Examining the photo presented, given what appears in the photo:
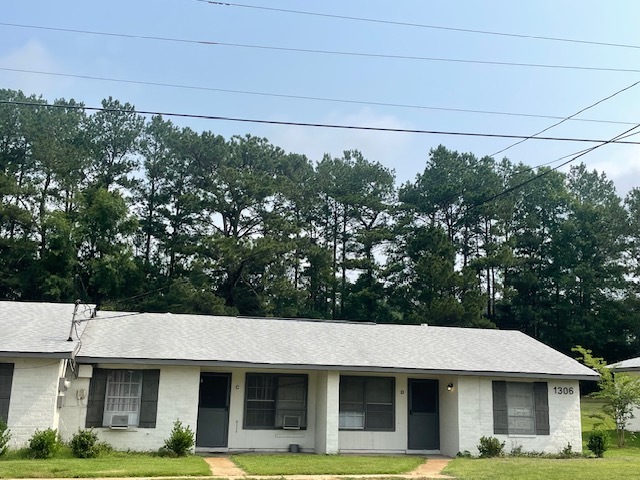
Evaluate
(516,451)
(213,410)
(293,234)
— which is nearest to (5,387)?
(213,410)

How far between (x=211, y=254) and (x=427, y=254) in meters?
13.7

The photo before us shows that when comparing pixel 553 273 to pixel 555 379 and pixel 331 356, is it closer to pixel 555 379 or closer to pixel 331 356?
pixel 555 379

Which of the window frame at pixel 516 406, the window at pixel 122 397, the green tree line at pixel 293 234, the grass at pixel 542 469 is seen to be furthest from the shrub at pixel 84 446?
the green tree line at pixel 293 234

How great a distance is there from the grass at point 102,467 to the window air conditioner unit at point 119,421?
0.89 m

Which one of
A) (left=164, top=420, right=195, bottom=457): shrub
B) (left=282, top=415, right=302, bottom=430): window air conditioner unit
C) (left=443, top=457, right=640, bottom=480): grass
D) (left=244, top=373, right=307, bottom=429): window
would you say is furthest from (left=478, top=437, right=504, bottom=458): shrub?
(left=164, top=420, right=195, bottom=457): shrub

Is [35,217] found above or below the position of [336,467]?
above

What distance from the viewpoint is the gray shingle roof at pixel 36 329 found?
46.9 feet

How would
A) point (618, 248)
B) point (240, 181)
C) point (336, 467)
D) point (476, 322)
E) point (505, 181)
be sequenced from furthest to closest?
point (505, 181) → point (618, 248) → point (240, 181) → point (476, 322) → point (336, 467)

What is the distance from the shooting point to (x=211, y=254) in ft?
127

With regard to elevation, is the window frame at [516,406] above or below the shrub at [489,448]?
above

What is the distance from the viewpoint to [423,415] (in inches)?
710

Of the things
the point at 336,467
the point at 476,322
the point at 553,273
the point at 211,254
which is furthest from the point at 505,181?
the point at 336,467

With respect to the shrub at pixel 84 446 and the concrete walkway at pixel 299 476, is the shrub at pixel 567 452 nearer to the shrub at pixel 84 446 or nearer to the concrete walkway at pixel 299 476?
the concrete walkway at pixel 299 476

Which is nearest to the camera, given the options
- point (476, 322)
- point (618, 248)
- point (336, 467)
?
point (336, 467)
